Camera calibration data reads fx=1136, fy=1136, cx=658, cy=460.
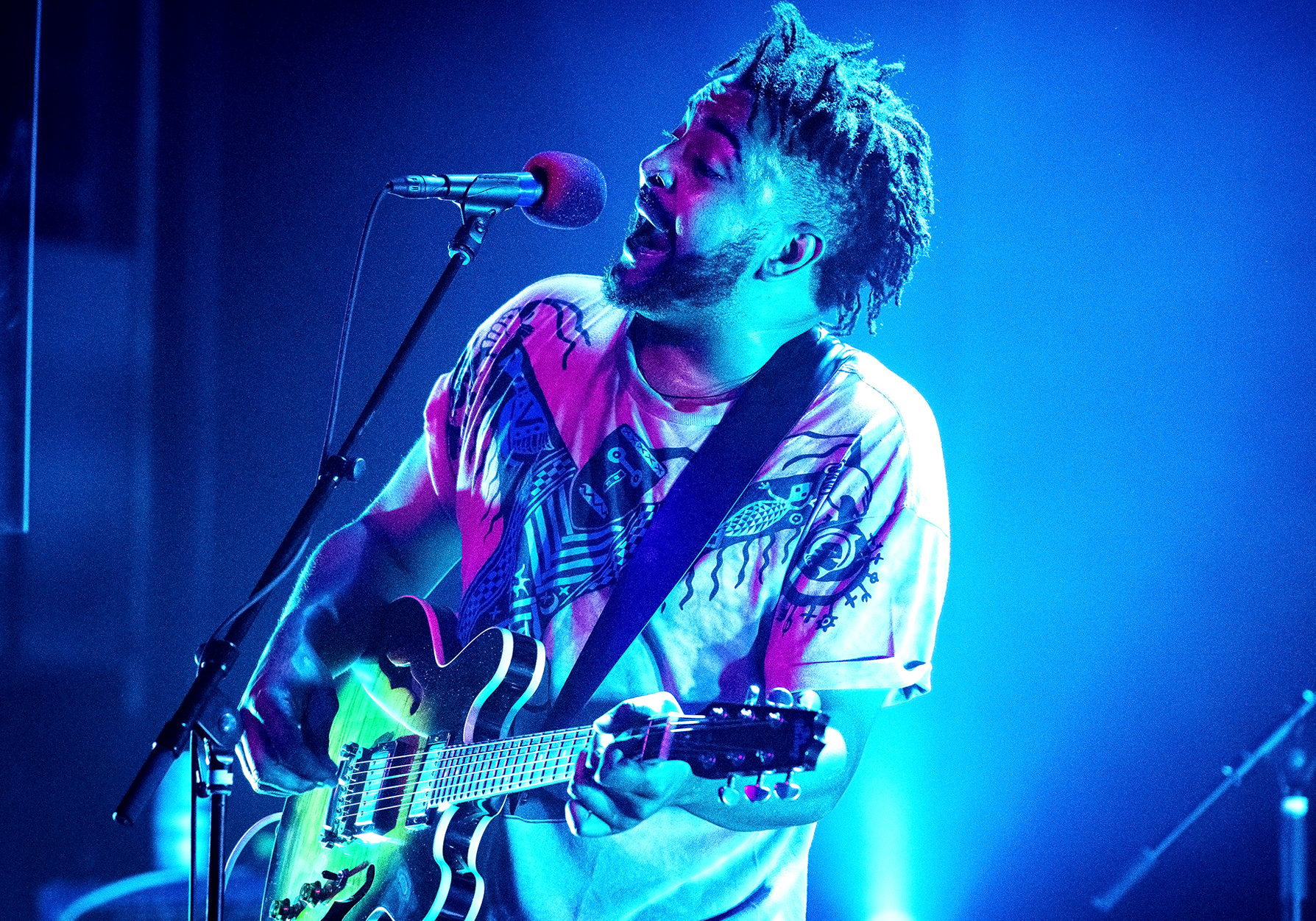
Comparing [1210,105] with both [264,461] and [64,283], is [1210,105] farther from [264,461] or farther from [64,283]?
[64,283]

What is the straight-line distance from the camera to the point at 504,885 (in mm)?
2221

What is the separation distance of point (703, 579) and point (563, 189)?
2.74 ft

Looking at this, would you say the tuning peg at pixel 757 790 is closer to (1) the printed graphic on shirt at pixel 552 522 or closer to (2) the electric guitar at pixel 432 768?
(2) the electric guitar at pixel 432 768

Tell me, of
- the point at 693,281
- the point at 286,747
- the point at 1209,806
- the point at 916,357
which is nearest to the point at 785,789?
the point at 286,747

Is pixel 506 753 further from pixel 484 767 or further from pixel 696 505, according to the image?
pixel 696 505

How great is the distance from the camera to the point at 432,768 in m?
2.02

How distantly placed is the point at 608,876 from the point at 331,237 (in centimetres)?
264

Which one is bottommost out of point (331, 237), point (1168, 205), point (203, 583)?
point (203, 583)

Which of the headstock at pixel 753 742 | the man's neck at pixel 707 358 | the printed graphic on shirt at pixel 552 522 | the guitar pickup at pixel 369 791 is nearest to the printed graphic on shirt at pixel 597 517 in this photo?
the printed graphic on shirt at pixel 552 522

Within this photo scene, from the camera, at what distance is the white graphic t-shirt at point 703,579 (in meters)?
2.14

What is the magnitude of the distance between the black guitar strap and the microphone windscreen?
513mm

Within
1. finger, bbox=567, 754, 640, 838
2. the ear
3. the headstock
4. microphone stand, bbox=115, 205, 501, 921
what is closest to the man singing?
the ear

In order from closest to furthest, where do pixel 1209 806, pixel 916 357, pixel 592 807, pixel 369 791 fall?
pixel 592 807, pixel 369 791, pixel 1209 806, pixel 916 357

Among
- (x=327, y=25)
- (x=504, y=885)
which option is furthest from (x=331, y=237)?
(x=504, y=885)
